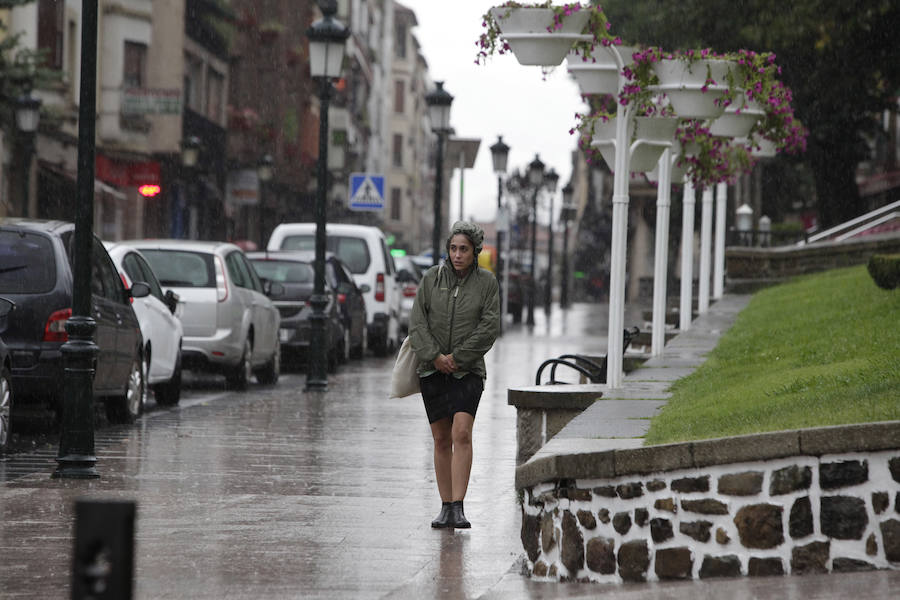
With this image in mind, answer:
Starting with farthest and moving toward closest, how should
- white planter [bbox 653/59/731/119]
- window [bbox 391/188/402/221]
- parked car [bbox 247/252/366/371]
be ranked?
window [bbox 391/188/402/221] < parked car [bbox 247/252/366/371] < white planter [bbox 653/59/731/119]

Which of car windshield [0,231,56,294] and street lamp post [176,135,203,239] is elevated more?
street lamp post [176,135,203,239]

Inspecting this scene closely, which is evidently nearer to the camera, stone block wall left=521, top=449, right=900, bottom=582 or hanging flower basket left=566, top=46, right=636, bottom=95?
stone block wall left=521, top=449, right=900, bottom=582

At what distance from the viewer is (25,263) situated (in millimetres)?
13172

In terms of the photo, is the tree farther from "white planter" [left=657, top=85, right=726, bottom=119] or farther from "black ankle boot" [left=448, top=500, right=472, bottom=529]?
"black ankle boot" [left=448, top=500, right=472, bottom=529]

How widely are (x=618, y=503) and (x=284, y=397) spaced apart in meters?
11.2

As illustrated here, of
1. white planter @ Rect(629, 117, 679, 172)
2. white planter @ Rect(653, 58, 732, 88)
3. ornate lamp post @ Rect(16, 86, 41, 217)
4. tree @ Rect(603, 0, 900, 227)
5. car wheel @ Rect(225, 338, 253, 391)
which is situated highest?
tree @ Rect(603, 0, 900, 227)

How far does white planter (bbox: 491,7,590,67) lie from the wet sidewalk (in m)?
2.88

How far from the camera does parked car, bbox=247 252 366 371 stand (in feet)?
74.9

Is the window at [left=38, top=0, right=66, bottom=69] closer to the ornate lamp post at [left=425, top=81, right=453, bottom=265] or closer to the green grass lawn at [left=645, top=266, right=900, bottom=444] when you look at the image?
the ornate lamp post at [left=425, top=81, right=453, bottom=265]

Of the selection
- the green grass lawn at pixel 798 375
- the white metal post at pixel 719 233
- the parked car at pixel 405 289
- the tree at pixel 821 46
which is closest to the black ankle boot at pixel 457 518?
the green grass lawn at pixel 798 375

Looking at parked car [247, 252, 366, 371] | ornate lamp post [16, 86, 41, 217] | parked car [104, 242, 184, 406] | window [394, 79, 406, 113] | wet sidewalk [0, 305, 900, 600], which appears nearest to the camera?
wet sidewalk [0, 305, 900, 600]

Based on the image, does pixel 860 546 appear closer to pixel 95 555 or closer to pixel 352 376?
pixel 95 555

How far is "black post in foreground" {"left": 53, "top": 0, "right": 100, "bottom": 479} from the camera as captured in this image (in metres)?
10.8

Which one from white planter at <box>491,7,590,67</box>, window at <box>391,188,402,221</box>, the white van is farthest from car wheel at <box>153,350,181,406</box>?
window at <box>391,188,402,221</box>
